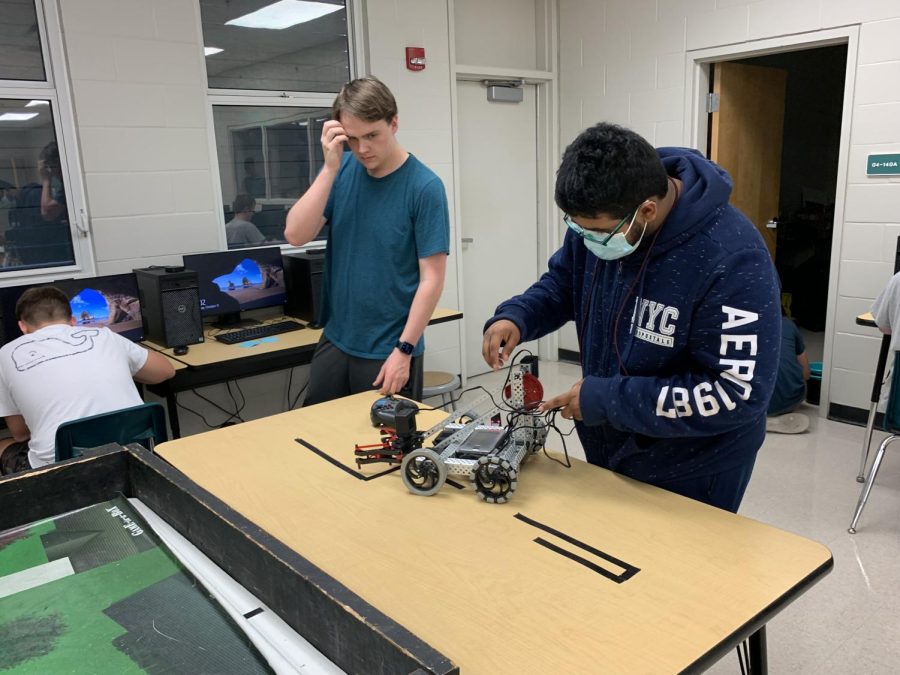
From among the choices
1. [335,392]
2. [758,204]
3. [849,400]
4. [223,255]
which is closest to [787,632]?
[335,392]

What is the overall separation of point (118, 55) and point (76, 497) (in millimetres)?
2732

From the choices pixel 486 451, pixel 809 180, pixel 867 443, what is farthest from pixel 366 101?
pixel 809 180

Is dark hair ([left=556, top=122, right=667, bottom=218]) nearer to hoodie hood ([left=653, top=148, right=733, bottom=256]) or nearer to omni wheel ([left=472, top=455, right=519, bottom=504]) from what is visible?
hoodie hood ([left=653, top=148, right=733, bottom=256])

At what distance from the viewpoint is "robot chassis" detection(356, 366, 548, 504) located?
137 centimetres

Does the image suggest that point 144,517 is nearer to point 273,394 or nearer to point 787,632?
point 787,632

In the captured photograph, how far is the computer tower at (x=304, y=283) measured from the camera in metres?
3.60

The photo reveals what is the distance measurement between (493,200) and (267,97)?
1814 millimetres

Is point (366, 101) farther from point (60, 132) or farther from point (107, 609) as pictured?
point (60, 132)

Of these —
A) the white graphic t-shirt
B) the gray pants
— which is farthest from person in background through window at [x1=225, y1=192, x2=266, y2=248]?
the gray pants

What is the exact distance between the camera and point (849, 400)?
4.02 meters

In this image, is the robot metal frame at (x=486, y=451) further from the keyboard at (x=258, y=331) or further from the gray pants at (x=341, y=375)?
the keyboard at (x=258, y=331)

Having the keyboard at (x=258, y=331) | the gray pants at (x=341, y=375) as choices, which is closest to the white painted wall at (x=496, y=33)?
the keyboard at (x=258, y=331)

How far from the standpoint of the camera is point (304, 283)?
3674mm

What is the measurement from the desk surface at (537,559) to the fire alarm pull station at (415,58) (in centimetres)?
327
